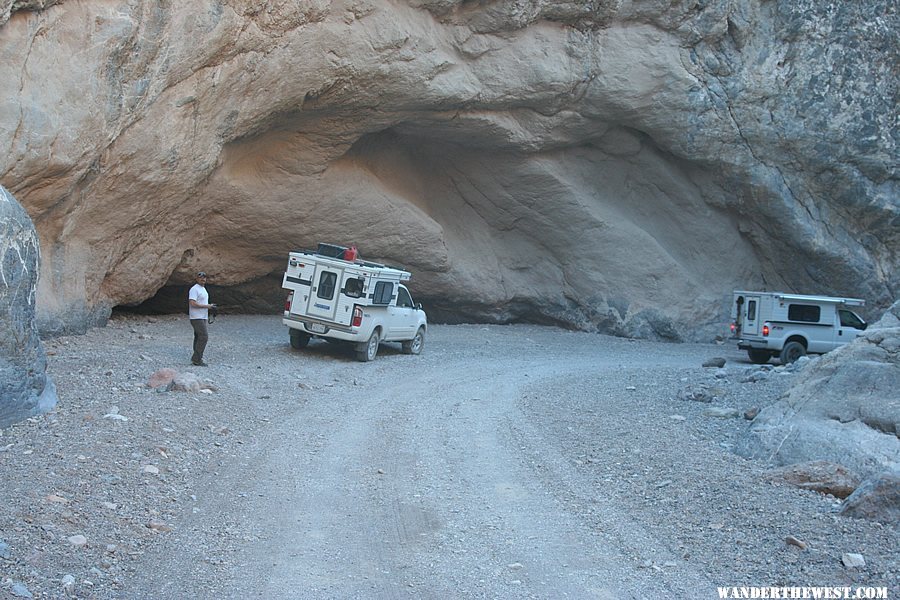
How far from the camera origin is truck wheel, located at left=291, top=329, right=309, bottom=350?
18609mm

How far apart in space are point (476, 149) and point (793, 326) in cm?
1029

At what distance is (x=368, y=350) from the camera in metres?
18.3

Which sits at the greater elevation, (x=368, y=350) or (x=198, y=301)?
(x=198, y=301)

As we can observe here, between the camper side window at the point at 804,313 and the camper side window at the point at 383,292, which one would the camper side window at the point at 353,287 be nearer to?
the camper side window at the point at 383,292

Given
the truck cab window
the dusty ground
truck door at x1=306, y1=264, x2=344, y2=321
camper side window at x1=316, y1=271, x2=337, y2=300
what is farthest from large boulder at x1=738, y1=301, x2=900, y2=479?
the truck cab window

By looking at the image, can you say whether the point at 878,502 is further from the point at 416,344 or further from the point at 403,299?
the point at 416,344

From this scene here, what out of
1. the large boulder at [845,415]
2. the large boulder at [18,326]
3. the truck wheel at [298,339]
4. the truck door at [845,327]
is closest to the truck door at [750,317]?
the truck door at [845,327]

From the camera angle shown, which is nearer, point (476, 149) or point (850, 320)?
point (850, 320)

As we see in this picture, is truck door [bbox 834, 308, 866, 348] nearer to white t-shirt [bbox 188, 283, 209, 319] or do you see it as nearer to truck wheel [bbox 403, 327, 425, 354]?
truck wheel [bbox 403, 327, 425, 354]

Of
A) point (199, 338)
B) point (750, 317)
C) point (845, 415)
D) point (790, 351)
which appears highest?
point (750, 317)

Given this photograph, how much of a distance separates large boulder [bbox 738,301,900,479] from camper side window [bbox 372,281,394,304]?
9.02 m

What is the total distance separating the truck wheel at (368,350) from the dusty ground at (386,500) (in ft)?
11.8

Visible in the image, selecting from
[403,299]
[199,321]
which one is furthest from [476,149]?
[199,321]

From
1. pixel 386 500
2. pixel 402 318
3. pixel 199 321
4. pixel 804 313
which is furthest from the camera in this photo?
pixel 804 313
